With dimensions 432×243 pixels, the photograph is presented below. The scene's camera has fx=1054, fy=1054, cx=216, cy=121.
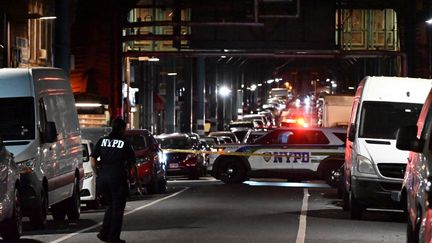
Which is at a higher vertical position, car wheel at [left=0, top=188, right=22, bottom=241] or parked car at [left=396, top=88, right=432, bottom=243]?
parked car at [left=396, top=88, right=432, bottom=243]

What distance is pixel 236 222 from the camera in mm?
18188

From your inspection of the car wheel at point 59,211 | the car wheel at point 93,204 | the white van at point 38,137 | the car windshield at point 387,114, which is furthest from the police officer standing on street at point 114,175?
the car wheel at point 93,204

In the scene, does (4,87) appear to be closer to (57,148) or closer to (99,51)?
(57,148)

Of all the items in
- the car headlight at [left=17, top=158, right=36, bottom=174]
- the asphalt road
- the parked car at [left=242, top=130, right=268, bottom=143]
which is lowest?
the asphalt road

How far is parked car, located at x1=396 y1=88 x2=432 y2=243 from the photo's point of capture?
973 centimetres

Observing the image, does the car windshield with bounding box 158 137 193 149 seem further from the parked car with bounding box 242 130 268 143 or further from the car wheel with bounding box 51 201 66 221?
the car wheel with bounding box 51 201 66 221

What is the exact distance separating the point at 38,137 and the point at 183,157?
1906 cm

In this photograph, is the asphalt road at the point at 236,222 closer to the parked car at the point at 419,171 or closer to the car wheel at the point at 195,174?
the parked car at the point at 419,171

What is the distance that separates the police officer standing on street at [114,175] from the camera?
1415cm

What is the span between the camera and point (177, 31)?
132ft

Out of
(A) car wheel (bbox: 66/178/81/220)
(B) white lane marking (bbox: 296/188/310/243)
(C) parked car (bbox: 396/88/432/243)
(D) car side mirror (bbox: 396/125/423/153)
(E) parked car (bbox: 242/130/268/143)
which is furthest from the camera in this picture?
(E) parked car (bbox: 242/130/268/143)

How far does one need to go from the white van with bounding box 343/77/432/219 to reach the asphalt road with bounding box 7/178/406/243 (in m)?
0.53

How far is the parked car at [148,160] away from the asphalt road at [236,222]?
0.69 m

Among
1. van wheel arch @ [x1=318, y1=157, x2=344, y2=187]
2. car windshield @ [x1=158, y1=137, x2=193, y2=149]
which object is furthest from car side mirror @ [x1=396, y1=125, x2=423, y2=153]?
car windshield @ [x1=158, y1=137, x2=193, y2=149]
